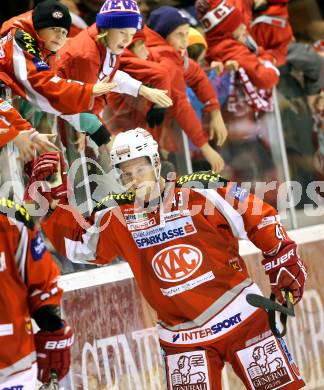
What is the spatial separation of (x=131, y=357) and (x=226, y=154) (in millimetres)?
1429

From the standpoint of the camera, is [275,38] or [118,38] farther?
[275,38]

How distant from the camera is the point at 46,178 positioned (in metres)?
5.24

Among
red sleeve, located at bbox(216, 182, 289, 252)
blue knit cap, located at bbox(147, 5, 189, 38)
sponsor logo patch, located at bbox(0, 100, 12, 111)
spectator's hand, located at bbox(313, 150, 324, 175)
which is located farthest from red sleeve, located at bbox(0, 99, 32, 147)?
spectator's hand, located at bbox(313, 150, 324, 175)

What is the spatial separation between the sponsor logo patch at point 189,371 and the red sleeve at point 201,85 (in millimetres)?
1969

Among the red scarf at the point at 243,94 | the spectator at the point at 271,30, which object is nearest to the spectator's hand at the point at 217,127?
the red scarf at the point at 243,94

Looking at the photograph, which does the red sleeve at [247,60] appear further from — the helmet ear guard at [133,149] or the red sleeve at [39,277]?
the red sleeve at [39,277]

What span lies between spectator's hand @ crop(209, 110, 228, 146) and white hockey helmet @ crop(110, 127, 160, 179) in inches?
61.6

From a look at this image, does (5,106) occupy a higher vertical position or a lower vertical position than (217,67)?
higher

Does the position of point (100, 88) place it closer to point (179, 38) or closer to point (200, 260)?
point (200, 260)

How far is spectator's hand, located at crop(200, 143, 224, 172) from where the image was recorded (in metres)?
6.48

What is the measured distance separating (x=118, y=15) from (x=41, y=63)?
0.65 metres

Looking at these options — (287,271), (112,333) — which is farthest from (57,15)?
(112,333)

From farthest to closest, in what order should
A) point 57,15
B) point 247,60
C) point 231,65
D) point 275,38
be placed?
point 275,38 → point 247,60 → point 231,65 → point 57,15

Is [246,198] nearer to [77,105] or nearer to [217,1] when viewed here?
[77,105]
